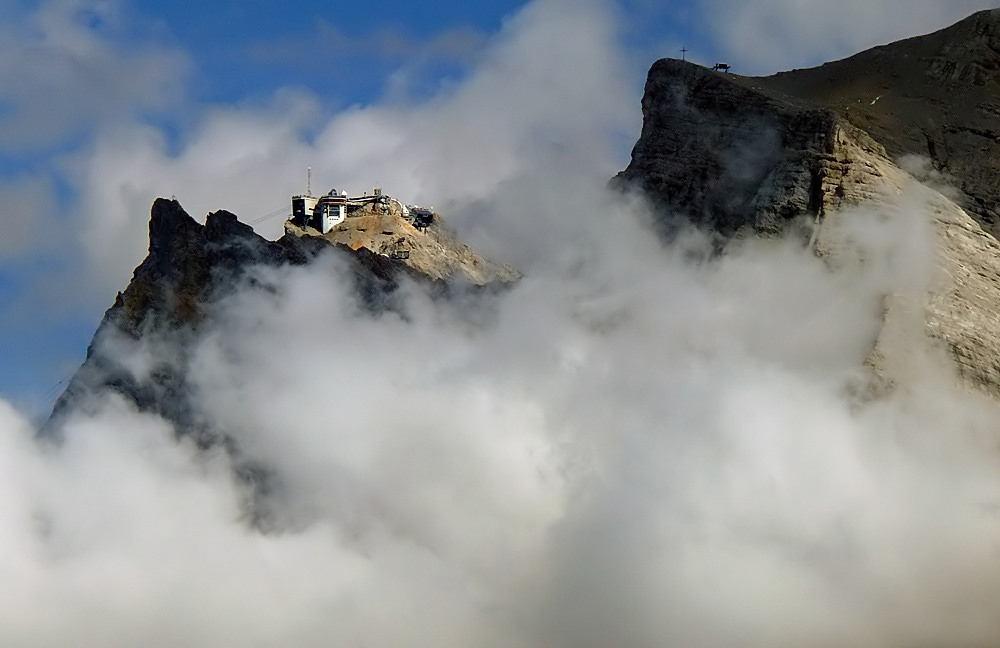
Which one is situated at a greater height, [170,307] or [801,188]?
[170,307]

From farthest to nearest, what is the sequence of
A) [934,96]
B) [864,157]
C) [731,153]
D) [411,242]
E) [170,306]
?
[411,242] < [170,306] < [934,96] < [731,153] < [864,157]

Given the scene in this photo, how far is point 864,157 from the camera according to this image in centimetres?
8475

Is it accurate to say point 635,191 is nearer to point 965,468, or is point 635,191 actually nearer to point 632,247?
point 632,247

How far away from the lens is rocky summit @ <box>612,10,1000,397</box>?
266ft

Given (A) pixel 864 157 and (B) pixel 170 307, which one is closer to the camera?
(A) pixel 864 157

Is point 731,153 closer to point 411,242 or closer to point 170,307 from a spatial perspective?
point 170,307

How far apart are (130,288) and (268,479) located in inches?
625

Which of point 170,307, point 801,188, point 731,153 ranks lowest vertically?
point 801,188

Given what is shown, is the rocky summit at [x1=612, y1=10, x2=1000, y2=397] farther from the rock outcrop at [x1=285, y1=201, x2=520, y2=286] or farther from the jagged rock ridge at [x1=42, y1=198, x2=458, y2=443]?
the rock outcrop at [x1=285, y1=201, x2=520, y2=286]

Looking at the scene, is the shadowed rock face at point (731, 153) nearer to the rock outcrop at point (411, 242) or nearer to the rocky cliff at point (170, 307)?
the rocky cliff at point (170, 307)

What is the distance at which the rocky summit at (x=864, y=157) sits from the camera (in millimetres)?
81125

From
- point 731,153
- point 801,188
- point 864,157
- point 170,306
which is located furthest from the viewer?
point 170,306

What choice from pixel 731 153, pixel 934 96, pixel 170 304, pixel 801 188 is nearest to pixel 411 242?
pixel 170 304

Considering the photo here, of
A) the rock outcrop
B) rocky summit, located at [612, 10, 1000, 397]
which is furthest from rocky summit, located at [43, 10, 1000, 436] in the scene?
the rock outcrop
